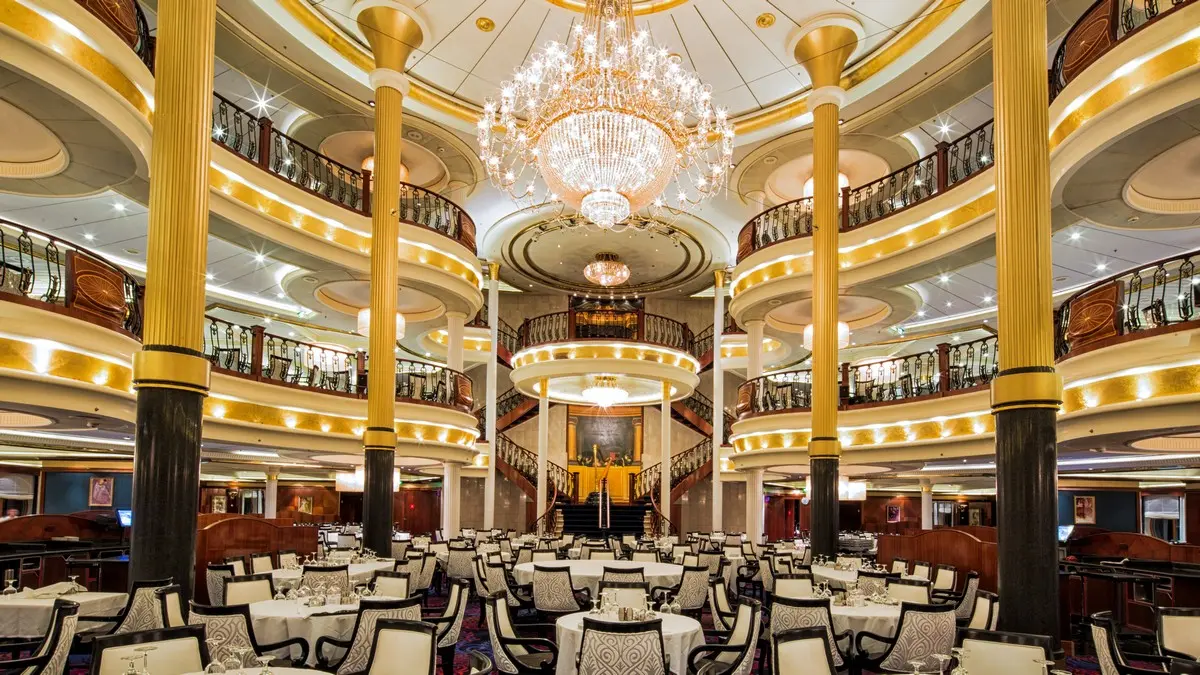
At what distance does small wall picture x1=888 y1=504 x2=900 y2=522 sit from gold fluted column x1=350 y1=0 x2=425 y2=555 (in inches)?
863

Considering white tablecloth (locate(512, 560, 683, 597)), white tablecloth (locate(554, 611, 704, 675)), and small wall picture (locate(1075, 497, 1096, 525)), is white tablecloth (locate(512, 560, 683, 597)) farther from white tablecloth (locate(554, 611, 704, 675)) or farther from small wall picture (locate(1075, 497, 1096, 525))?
small wall picture (locate(1075, 497, 1096, 525))

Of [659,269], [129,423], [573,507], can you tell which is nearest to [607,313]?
[659,269]

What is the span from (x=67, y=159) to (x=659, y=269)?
16378 mm

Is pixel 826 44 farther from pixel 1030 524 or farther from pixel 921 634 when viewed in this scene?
pixel 921 634

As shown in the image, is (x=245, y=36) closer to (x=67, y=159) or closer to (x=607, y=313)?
(x=67, y=159)

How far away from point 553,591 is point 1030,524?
14.8ft

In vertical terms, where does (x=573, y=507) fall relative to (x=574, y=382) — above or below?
below

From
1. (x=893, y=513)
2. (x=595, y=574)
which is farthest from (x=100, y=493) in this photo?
(x=893, y=513)

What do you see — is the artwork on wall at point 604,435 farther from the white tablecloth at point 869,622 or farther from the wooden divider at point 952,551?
the white tablecloth at point 869,622

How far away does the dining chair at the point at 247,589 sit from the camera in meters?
6.96

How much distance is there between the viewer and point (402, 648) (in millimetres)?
4719

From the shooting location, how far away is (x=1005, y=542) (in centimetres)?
644

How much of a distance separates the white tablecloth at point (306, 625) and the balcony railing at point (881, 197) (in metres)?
9.60

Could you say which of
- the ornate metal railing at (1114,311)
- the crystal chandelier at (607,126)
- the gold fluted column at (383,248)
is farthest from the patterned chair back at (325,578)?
the ornate metal railing at (1114,311)
